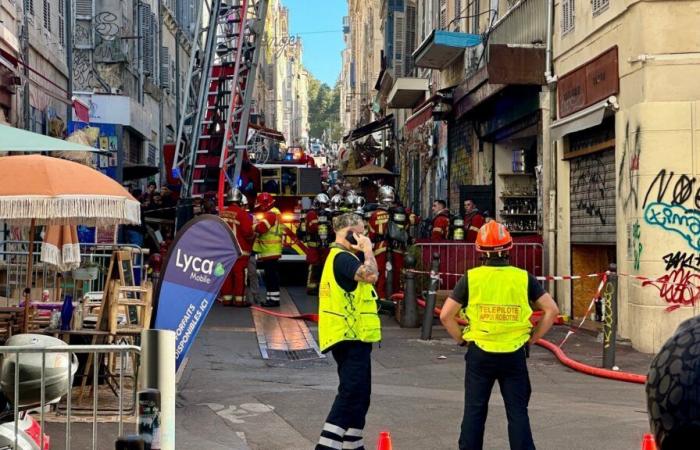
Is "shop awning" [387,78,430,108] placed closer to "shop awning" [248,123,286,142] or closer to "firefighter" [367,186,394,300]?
"shop awning" [248,123,286,142]

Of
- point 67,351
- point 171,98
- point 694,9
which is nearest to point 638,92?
point 694,9

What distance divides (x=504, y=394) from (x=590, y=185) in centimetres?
907

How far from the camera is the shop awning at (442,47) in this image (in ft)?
69.2

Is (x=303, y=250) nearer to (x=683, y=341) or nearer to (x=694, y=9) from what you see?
(x=694, y=9)

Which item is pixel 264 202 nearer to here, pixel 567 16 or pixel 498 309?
pixel 567 16

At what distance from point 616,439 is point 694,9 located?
6.36 m

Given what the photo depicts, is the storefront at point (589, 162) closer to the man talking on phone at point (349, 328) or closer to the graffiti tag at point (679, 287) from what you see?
the graffiti tag at point (679, 287)

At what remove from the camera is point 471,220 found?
1769 centimetres

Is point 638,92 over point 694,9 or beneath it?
beneath

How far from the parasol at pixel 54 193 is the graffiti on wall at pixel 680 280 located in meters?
6.34

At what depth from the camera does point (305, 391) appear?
993 cm

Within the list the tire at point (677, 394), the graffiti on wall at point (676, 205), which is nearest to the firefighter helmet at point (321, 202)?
the graffiti on wall at point (676, 205)

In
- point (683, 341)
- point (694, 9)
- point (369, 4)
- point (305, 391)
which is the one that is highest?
point (369, 4)

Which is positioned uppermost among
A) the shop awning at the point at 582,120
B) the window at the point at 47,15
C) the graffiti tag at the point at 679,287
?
the window at the point at 47,15
